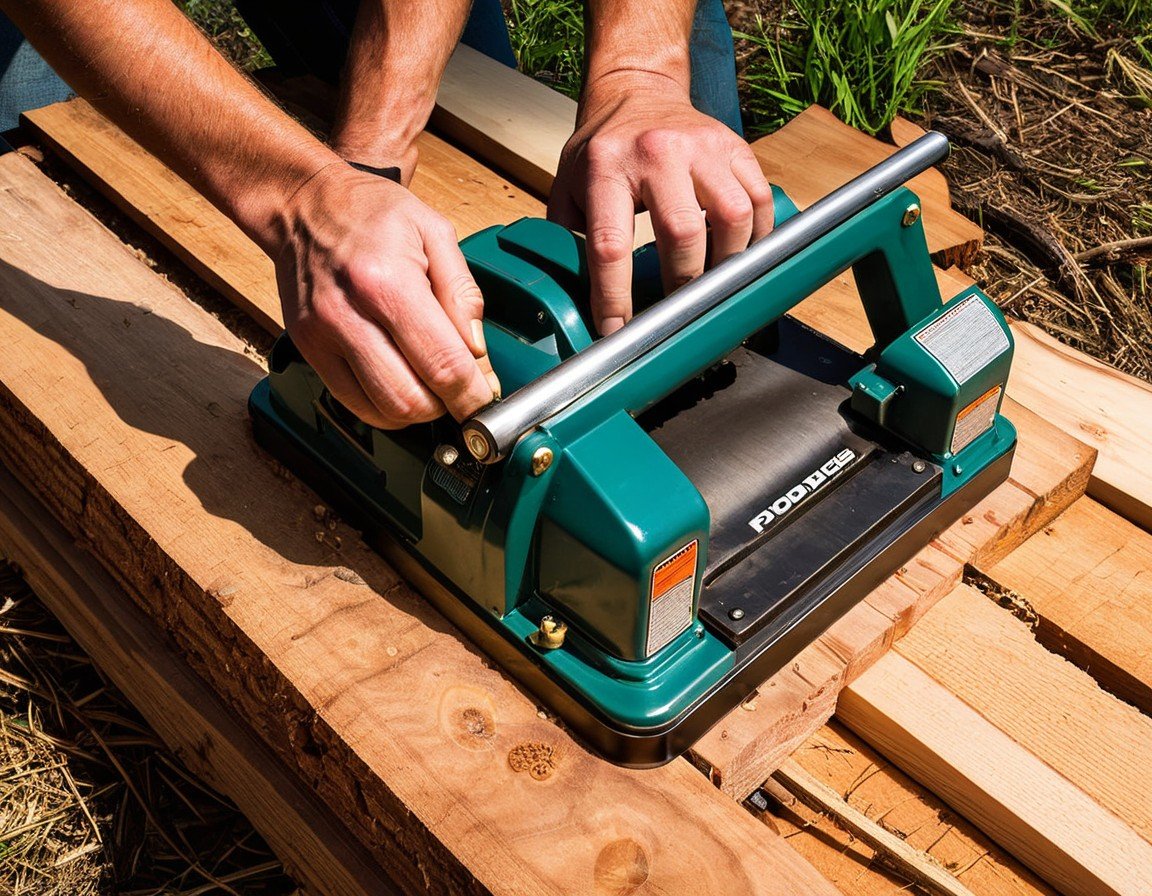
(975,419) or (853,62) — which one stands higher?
(975,419)

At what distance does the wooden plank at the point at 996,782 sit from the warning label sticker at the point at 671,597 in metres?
0.30

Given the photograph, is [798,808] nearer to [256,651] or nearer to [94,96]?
[256,651]

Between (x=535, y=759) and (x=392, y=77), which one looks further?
(x=392, y=77)

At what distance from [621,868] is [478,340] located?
1.79ft

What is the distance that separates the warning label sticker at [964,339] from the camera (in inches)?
57.3

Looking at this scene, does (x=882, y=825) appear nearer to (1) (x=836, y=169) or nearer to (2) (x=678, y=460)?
(2) (x=678, y=460)

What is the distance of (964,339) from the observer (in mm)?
1485

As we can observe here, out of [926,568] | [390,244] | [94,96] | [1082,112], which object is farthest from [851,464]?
[1082,112]

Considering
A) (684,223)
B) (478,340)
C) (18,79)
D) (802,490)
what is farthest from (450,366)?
(18,79)

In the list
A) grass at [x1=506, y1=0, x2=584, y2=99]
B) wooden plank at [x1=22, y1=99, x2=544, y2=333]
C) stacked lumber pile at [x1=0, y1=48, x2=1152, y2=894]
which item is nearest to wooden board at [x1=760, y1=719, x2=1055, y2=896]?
stacked lumber pile at [x1=0, y1=48, x2=1152, y2=894]

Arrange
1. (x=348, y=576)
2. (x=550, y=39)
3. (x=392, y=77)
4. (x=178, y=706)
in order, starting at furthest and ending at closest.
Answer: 1. (x=550, y=39)
2. (x=392, y=77)
3. (x=178, y=706)
4. (x=348, y=576)

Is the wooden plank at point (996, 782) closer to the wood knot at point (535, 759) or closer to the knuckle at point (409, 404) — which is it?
the wood knot at point (535, 759)

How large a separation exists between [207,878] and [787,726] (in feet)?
3.11

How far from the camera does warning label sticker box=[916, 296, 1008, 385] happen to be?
1455 mm
